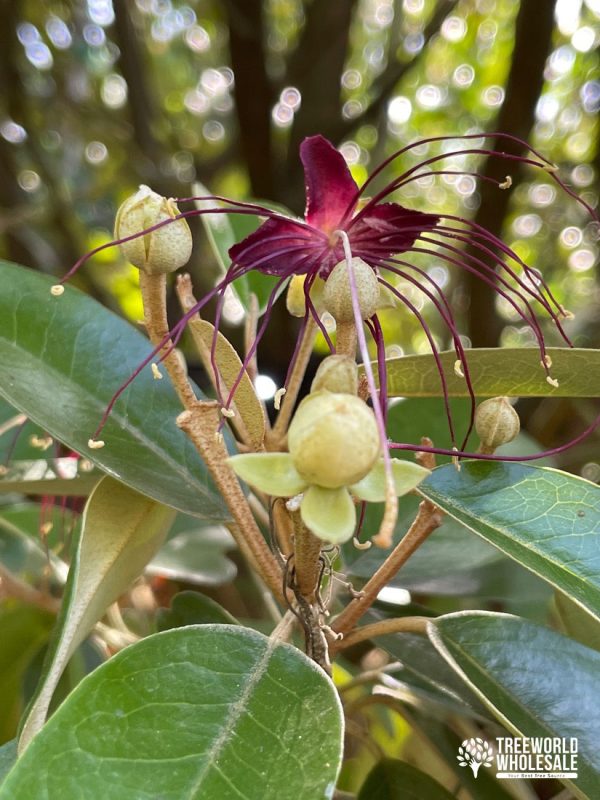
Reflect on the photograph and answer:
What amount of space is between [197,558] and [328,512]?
56 centimetres

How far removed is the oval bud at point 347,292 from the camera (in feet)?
1.24

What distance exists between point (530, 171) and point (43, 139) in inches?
52.4

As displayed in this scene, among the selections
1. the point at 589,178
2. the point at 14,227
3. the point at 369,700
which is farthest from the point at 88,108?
the point at 369,700

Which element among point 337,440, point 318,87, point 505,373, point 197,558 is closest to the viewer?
point 337,440

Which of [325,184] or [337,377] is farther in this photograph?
[325,184]

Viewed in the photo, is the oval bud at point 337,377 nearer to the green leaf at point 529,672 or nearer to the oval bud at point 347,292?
the oval bud at point 347,292

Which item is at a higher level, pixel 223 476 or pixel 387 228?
pixel 387 228

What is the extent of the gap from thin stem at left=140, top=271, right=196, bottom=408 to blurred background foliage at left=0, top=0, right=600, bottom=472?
0.91 m

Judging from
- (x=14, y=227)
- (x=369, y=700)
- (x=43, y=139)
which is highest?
(x=43, y=139)

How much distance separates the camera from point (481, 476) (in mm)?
447

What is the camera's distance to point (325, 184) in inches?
17.8

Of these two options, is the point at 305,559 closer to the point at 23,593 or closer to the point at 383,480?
the point at 383,480

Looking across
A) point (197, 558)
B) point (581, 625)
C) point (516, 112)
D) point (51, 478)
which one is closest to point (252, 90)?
point (516, 112)

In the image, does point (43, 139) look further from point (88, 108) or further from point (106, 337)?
point (106, 337)
